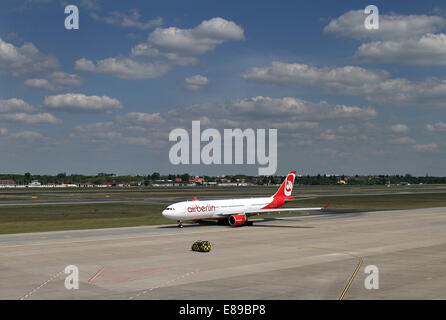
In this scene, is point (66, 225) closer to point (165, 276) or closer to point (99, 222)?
point (99, 222)

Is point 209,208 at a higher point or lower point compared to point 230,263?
higher

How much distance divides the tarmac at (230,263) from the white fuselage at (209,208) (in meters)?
2.14

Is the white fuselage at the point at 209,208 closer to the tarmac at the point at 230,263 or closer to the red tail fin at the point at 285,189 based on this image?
the tarmac at the point at 230,263

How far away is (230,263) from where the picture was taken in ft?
121

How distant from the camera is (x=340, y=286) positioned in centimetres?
2833

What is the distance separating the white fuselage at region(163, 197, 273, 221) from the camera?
60938 mm

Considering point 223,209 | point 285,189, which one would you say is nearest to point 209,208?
point 223,209

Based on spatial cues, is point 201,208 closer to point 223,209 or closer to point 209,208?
point 209,208

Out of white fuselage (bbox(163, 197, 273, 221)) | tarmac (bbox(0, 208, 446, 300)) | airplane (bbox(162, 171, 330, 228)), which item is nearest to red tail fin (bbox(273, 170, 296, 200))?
airplane (bbox(162, 171, 330, 228))

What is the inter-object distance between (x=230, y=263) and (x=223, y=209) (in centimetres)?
2956

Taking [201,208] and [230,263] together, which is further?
[201,208]

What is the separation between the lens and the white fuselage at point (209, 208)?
200 feet

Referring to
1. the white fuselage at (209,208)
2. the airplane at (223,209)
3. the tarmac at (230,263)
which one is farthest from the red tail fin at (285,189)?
the tarmac at (230,263)
